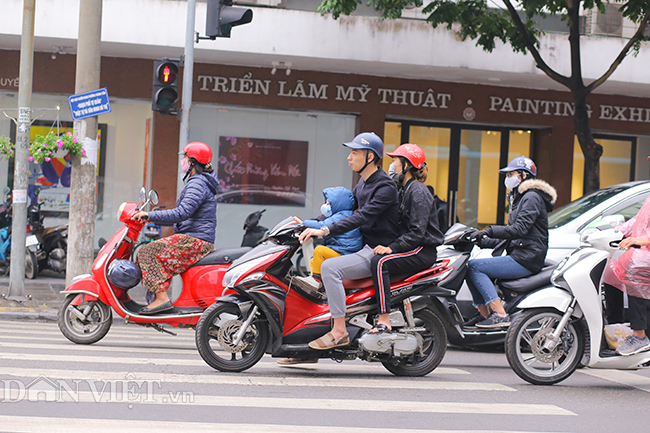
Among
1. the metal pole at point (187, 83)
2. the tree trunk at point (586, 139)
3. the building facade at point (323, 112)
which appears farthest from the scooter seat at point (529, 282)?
the building facade at point (323, 112)

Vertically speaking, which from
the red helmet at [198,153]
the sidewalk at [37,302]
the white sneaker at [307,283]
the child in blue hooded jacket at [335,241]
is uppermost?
the red helmet at [198,153]

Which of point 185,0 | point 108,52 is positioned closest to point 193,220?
point 185,0

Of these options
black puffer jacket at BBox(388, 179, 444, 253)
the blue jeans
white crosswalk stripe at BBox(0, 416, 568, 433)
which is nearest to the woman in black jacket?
the blue jeans

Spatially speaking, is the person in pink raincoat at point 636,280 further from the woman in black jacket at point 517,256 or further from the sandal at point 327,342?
the sandal at point 327,342

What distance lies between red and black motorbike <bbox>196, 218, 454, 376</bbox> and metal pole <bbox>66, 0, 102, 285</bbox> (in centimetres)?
525

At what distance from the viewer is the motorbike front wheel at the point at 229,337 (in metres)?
5.73

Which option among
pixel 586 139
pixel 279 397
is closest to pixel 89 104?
pixel 279 397

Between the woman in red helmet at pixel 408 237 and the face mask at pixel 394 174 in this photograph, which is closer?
the woman in red helmet at pixel 408 237

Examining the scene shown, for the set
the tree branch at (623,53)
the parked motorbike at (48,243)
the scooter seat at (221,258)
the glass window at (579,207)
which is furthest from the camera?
the parked motorbike at (48,243)

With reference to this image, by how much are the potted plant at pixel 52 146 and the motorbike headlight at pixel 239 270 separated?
5.33m

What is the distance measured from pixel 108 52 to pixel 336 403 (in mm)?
10698

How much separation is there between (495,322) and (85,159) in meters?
6.23

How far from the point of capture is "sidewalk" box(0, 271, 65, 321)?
949 cm

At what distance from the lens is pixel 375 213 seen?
5906 millimetres
